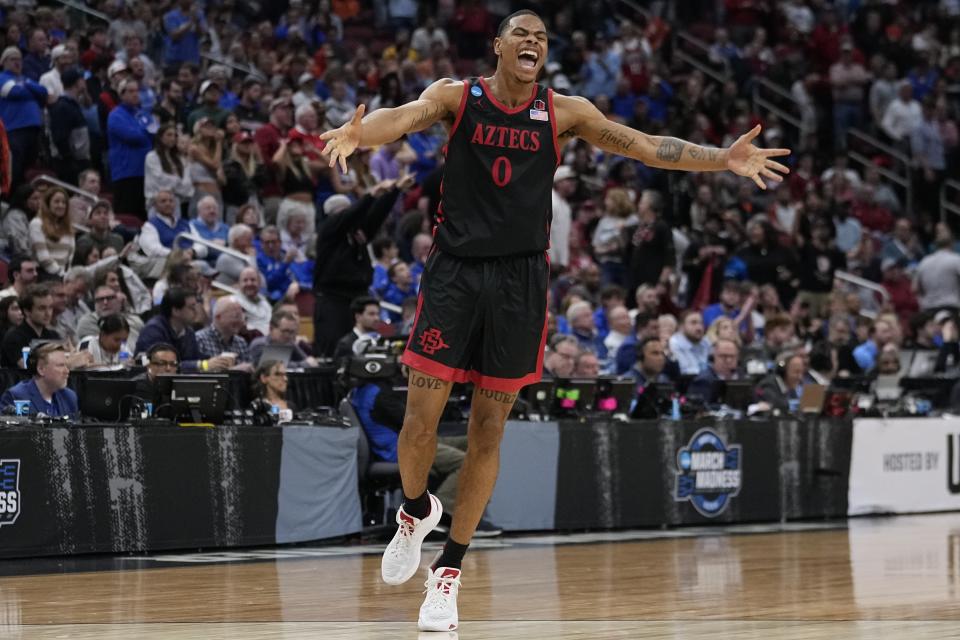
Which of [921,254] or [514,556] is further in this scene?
[921,254]

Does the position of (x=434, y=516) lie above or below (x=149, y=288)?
below

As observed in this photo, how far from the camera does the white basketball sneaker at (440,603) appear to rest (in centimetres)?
641

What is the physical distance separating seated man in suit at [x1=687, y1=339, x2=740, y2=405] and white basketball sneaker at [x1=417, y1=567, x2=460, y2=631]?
7.97 meters

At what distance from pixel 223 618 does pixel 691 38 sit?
21.4m

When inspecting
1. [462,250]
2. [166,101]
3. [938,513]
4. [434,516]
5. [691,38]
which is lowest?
[938,513]

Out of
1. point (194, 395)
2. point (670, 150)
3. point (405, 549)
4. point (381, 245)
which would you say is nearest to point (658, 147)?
point (670, 150)

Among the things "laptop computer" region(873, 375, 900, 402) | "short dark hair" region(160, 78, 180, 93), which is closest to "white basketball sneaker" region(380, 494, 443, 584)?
"laptop computer" region(873, 375, 900, 402)

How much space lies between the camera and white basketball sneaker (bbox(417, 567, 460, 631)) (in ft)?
21.0

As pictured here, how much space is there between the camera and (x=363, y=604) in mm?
7570

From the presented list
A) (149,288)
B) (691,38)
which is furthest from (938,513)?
(691,38)

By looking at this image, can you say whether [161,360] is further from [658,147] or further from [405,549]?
[658,147]

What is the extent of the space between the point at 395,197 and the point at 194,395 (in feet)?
13.1

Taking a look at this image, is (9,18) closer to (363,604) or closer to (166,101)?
(166,101)

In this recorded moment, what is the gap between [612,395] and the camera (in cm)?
1327
